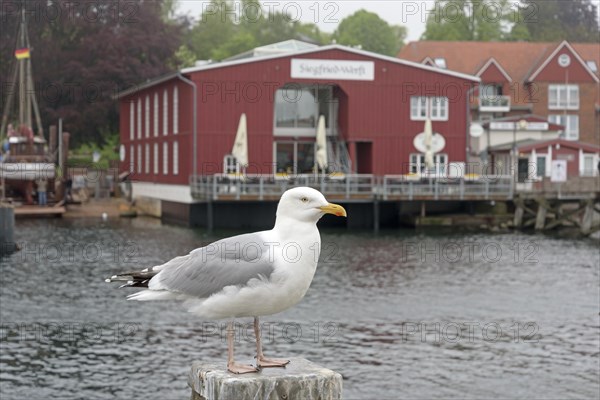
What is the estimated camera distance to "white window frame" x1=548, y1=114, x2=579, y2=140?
7288 cm

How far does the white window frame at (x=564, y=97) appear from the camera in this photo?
239 ft

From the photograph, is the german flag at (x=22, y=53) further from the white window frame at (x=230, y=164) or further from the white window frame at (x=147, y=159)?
the white window frame at (x=230, y=164)

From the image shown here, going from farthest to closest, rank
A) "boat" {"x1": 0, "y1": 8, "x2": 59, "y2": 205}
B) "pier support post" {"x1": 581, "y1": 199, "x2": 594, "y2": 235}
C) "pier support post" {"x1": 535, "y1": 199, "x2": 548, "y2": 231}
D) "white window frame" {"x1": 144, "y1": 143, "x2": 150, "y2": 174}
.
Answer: "white window frame" {"x1": 144, "y1": 143, "x2": 150, "y2": 174} < "boat" {"x1": 0, "y1": 8, "x2": 59, "y2": 205} < "pier support post" {"x1": 535, "y1": 199, "x2": 548, "y2": 231} < "pier support post" {"x1": 581, "y1": 199, "x2": 594, "y2": 235}

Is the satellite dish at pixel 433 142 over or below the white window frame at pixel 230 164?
over

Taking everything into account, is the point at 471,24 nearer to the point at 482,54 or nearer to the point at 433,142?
the point at 482,54

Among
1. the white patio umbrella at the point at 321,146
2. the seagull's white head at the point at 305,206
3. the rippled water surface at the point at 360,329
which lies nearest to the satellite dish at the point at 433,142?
the white patio umbrella at the point at 321,146

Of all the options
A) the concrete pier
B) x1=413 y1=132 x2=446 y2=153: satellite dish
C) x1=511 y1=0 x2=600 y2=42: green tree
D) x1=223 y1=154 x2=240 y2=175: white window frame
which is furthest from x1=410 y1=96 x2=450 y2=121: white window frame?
x1=511 y1=0 x2=600 y2=42: green tree

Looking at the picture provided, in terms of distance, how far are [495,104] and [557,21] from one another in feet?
148

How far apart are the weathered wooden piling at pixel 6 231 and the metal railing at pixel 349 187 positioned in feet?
35.8

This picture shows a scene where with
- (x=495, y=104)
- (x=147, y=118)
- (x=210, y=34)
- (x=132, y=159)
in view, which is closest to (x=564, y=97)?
(x=495, y=104)

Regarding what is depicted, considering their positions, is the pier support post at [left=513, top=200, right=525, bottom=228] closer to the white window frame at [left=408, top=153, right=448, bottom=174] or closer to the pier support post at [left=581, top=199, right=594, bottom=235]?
the pier support post at [left=581, top=199, right=594, bottom=235]

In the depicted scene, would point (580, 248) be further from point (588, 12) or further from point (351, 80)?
point (588, 12)

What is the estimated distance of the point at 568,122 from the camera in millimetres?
73188

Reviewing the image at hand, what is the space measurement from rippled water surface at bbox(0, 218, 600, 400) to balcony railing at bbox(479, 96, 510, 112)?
33.1 m
